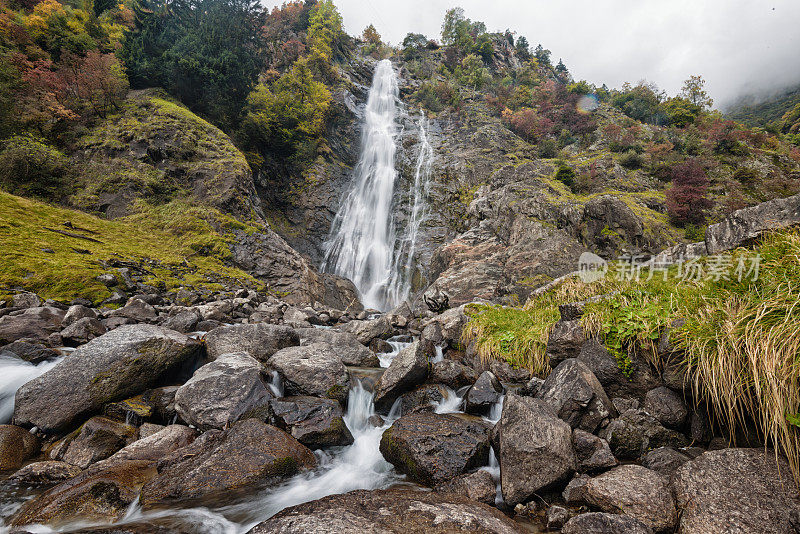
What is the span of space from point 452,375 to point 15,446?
6154 millimetres

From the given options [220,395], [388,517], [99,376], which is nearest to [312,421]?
[220,395]

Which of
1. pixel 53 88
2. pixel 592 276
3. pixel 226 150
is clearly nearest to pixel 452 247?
pixel 592 276

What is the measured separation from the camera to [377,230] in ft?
74.8

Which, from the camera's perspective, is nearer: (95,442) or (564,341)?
(95,442)

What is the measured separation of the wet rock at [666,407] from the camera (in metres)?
3.49

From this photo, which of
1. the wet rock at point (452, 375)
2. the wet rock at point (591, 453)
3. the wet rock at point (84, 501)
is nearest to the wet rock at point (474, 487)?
the wet rock at point (591, 453)

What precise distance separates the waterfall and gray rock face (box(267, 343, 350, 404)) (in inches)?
495

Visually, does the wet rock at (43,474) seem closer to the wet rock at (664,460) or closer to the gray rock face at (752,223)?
the wet rock at (664,460)

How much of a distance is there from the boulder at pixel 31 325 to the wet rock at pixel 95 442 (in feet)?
10.4

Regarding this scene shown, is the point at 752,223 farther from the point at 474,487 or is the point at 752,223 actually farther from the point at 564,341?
the point at 474,487

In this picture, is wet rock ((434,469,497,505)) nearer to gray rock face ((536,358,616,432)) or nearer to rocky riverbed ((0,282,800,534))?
rocky riverbed ((0,282,800,534))

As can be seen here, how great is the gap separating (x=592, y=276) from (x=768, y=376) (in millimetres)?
5179

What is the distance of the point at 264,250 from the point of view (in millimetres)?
15500

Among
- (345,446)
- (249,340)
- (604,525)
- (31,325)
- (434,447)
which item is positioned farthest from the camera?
(249,340)
